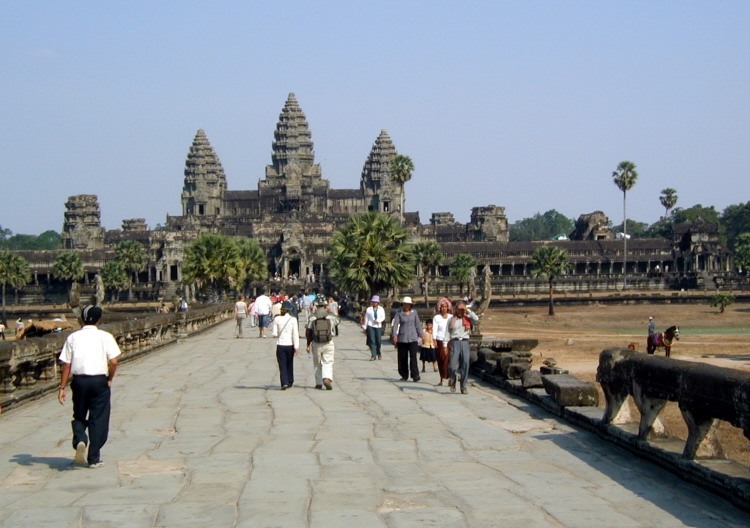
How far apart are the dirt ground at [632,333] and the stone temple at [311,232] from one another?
21409mm

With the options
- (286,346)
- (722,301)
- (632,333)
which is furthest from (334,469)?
(722,301)

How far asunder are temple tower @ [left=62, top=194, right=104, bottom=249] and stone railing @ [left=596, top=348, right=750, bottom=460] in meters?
131

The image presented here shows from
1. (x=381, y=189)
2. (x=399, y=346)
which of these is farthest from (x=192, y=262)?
(x=381, y=189)

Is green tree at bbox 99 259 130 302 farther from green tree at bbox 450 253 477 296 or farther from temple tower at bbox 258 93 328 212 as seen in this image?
temple tower at bbox 258 93 328 212

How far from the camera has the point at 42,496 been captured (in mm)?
8234

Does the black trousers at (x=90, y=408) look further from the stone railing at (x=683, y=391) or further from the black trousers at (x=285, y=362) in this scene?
the black trousers at (x=285, y=362)

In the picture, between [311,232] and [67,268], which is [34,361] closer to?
[67,268]

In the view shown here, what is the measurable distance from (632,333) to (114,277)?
6239 centimetres

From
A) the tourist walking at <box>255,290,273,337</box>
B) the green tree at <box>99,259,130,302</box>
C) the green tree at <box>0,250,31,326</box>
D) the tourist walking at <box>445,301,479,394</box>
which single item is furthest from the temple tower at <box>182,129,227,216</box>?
the tourist walking at <box>445,301,479,394</box>

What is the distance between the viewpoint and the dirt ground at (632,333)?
1739cm

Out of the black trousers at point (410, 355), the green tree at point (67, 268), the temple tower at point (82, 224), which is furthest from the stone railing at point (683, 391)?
the temple tower at point (82, 224)

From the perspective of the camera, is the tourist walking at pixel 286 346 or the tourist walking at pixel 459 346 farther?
the tourist walking at pixel 286 346

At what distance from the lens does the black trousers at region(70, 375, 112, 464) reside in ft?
31.1

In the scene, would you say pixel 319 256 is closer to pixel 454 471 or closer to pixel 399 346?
pixel 399 346
